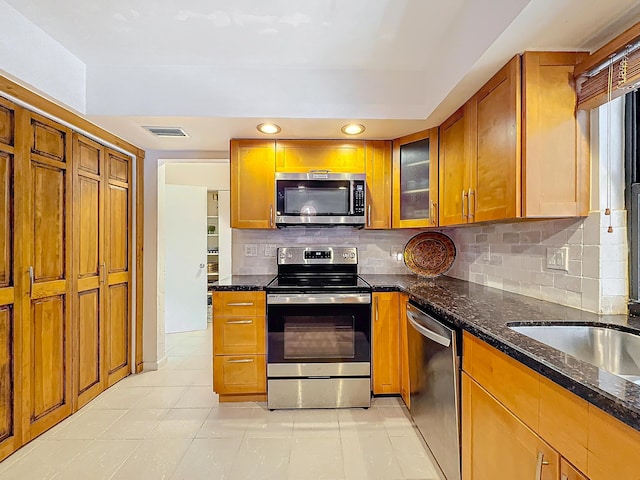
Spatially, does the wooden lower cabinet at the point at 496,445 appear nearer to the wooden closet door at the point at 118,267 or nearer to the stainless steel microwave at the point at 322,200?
the stainless steel microwave at the point at 322,200

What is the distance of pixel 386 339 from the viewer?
7.78 ft

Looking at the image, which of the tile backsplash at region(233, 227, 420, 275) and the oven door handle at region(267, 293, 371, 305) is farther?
the tile backsplash at region(233, 227, 420, 275)

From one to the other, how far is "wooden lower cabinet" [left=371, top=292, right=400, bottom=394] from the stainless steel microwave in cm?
64

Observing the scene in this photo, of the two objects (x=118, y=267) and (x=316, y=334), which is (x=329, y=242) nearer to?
(x=316, y=334)

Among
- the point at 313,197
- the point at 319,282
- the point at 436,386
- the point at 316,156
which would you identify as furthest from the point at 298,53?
the point at 436,386

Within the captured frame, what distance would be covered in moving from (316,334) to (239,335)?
0.55 metres

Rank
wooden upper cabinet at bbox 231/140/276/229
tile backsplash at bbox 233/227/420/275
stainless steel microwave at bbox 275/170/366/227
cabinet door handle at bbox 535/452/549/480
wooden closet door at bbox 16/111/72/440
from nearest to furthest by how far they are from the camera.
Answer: cabinet door handle at bbox 535/452/549/480, wooden closet door at bbox 16/111/72/440, stainless steel microwave at bbox 275/170/366/227, wooden upper cabinet at bbox 231/140/276/229, tile backsplash at bbox 233/227/420/275

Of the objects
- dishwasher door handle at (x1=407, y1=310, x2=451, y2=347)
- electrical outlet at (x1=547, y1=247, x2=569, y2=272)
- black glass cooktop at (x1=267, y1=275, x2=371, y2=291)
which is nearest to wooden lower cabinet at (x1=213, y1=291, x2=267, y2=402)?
black glass cooktop at (x1=267, y1=275, x2=371, y2=291)

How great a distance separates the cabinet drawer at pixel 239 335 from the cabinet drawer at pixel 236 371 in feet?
0.17

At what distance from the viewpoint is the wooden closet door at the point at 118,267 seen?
2.65m

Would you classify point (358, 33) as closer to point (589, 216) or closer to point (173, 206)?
point (589, 216)

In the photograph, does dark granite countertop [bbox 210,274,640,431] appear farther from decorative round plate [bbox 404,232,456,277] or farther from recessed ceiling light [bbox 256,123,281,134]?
recessed ceiling light [bbox 256,123,281,134]

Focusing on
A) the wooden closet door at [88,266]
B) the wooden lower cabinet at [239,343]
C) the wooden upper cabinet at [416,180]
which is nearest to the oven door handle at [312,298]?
the wooden lower cabinet at [239,343]

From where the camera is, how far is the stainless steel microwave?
2.54 meters
